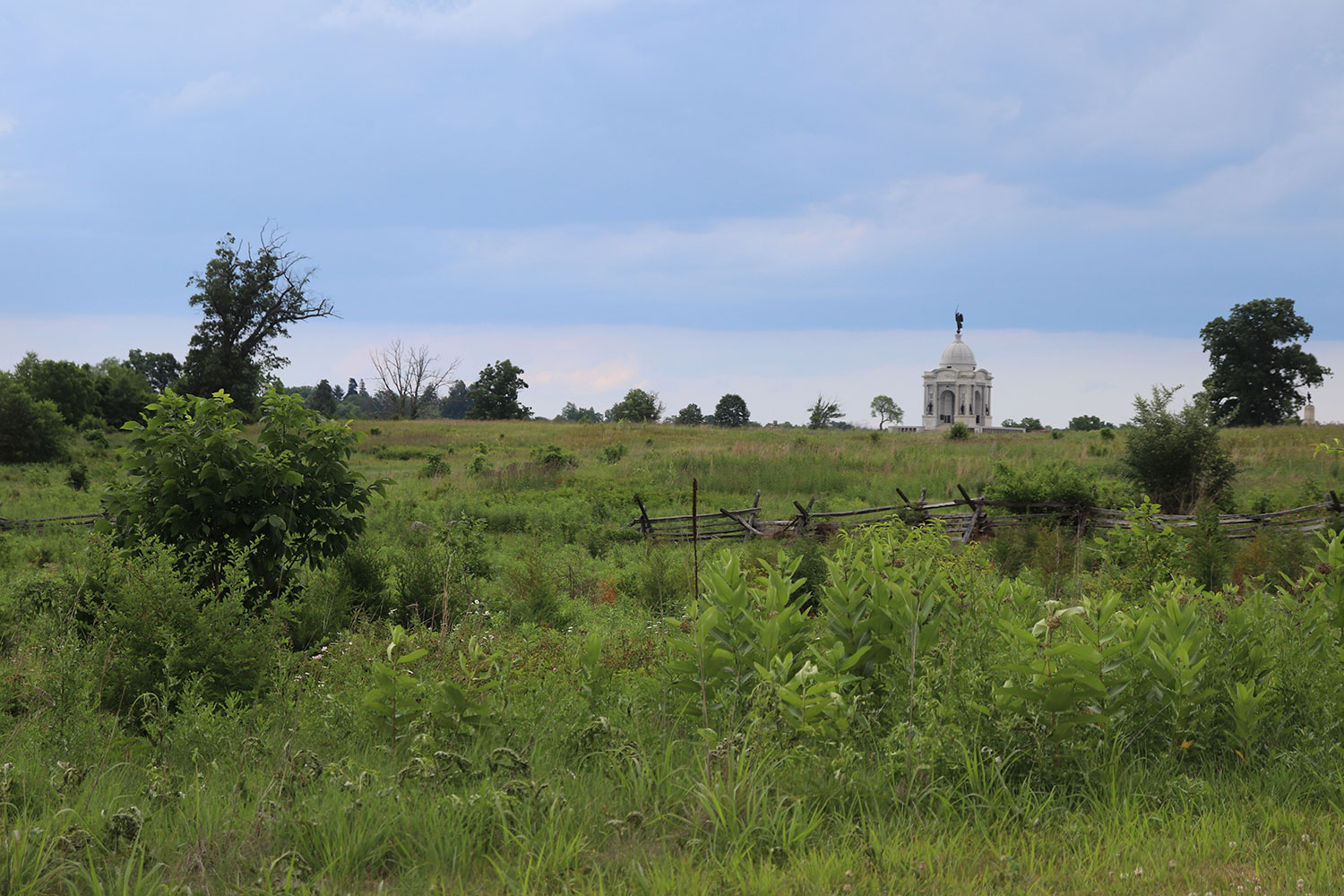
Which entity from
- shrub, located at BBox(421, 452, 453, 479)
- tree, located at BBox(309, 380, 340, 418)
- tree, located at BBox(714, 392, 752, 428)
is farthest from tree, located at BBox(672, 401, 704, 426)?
shrub, located at BBox(421, 452, 453, 479)

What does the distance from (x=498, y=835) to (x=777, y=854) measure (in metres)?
1.03

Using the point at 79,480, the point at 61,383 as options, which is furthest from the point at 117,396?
the point at 79,480

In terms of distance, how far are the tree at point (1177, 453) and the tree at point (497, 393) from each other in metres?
67.9

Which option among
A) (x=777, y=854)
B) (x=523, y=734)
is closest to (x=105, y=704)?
(x=523, y=734)

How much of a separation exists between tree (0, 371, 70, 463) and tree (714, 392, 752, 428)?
70579 millimetres

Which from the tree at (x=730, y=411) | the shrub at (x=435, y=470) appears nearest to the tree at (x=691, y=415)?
the tree at (x=730, y=411)

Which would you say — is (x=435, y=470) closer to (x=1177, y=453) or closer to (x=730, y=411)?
(x=1177, y=453)

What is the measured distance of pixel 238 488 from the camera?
21.1ft

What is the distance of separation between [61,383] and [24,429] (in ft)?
48.0

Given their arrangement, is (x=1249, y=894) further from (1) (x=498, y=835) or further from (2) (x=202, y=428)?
(2) (x=202, y=428)

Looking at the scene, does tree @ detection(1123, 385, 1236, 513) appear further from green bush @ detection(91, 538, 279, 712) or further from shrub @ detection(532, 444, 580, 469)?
green bush @ detection(91, 538, 279, 712)

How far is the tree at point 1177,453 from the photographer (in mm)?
18562

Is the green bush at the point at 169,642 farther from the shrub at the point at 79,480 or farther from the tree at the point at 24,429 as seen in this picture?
the tree at the point at 24,429

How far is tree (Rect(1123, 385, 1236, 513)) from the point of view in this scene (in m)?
18.6
